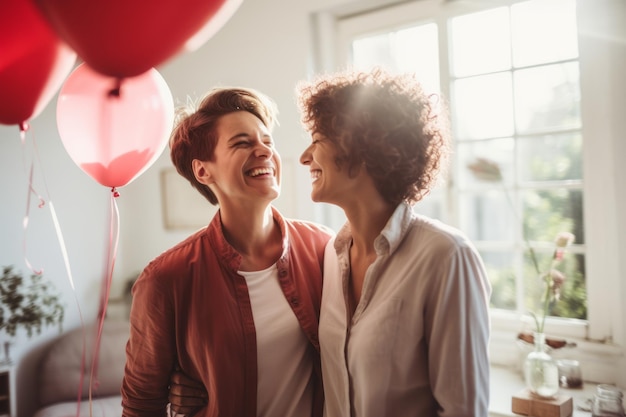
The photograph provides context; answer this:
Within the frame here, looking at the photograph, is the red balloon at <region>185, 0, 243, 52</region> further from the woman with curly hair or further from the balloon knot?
the woman with curly hair

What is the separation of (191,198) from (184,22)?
2.28 meters

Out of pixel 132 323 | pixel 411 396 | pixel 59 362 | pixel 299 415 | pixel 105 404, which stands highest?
pixel 132 323

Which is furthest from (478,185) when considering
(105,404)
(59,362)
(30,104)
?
(59,362)

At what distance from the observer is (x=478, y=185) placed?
94.3 inches

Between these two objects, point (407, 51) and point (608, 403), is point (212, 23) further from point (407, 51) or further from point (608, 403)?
point (407, 51)

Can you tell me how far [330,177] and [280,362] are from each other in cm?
48

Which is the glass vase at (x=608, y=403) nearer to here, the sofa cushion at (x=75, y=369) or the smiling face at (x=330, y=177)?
the smiling face at (x=330, y=177)

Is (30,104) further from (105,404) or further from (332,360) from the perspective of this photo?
(105,404)

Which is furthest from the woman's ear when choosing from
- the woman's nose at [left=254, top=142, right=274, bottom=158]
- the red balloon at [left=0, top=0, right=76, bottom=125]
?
the red balloon at [left=0, top=0, right=76, bottom=125]

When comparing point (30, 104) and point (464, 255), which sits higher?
point (30, 104)

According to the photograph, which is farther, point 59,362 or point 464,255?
point 59,362

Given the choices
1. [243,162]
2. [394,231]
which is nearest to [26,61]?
[243,162]

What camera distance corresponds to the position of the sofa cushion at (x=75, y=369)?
276 cm

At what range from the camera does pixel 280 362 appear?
1.34 m
